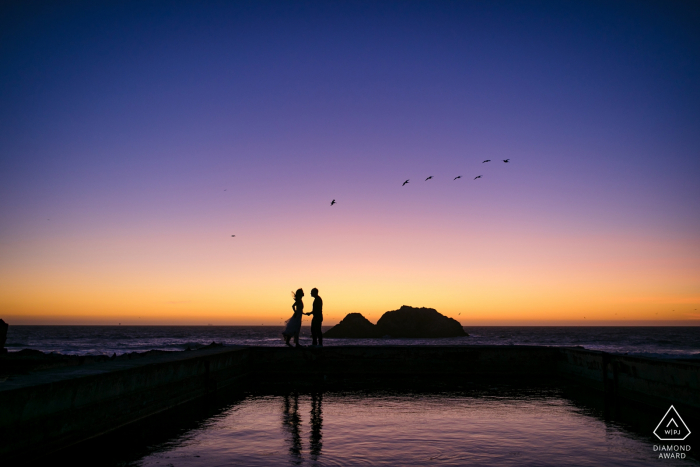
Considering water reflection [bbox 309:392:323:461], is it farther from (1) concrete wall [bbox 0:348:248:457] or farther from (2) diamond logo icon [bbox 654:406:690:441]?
(2) diamond logo icon [bbox 654:406:690:441]

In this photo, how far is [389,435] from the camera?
7.18m

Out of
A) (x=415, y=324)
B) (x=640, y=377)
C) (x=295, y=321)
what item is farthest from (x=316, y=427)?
(x=415, y=324)

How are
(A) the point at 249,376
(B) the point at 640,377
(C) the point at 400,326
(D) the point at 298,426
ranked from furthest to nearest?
(C) the point at 400,326 → (A) the point at 249,376 → (B) the point at 640,377 → (D) the point at 298,426

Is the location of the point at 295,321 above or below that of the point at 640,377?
above

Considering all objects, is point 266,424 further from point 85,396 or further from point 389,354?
point 389,354

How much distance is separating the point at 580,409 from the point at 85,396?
8937 millimetres

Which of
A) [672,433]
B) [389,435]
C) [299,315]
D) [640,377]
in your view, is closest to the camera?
[389,435]

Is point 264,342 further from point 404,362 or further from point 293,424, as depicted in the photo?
point 293,424

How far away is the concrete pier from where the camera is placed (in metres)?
5.99

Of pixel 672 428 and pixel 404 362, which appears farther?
pixel 404 362

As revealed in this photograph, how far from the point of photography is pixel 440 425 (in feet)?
25.9

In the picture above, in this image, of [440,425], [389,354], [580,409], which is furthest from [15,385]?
[389,354]

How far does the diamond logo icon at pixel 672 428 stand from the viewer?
7.32 metres

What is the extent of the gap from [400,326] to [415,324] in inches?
151
